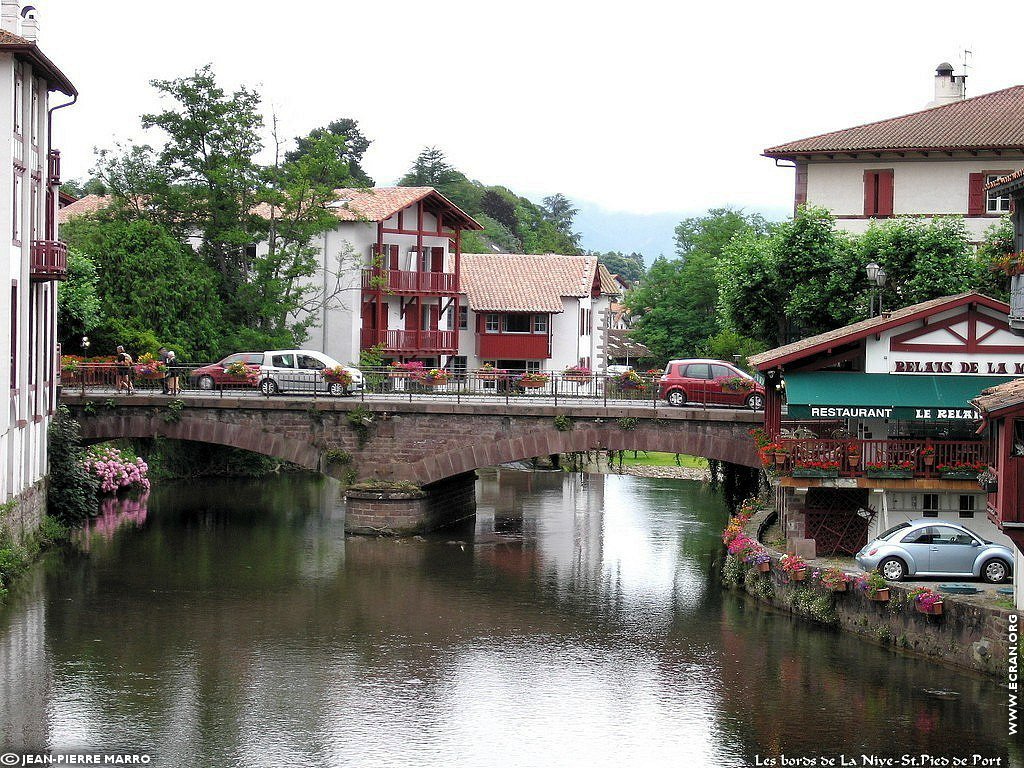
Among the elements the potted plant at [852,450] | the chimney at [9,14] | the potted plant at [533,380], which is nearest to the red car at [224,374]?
the potted plant at [533,380]

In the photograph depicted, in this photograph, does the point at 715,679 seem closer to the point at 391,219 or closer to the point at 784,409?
the point at 784,409

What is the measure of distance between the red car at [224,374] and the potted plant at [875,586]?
80.6 feet

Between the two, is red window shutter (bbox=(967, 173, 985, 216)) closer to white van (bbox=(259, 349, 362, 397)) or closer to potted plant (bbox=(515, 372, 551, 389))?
potted plant (bbox=(515, 372, 551, 389))

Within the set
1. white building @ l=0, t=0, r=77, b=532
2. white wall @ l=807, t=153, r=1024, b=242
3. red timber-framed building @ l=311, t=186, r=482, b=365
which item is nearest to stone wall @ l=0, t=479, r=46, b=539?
white building @ l=0, t=0, r=77, b=532

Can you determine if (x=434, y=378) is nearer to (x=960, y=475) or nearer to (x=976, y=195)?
(x=976, y=195)

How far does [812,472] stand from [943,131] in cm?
2104

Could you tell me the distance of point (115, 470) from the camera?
52.1m

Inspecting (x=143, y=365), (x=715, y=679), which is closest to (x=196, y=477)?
(x=143, y=365)

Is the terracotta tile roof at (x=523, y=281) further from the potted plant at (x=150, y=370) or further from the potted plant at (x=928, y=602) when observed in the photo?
the potted plant at (x=928, y=602)

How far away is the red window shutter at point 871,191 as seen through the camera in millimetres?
48531

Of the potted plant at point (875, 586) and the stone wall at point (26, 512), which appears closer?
the potted plant at point (875, 586)

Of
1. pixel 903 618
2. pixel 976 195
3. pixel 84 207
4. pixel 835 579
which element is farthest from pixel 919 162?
pixel 84 207

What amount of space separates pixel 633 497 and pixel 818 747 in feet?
116

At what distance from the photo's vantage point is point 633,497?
57281 millimetres
